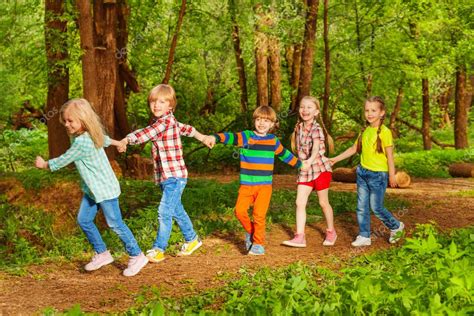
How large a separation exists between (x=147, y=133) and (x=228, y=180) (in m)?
9.19

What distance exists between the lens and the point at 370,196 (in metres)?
7.36

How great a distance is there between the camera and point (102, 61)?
11742mm

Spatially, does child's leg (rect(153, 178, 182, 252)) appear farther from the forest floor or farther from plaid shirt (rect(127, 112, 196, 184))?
the forest floor

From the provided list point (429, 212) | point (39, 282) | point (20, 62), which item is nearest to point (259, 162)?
point (39, 282)

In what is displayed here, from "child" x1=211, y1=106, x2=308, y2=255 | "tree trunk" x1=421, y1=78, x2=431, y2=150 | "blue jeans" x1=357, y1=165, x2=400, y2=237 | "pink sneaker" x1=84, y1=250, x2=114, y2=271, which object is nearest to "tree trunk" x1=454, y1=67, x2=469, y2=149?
"tree trunk" x1=421, y1=78, x2=431, y2=150

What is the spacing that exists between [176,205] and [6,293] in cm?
197

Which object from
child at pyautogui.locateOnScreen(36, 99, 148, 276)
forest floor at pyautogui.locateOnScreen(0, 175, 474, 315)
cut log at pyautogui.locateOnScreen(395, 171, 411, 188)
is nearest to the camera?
forest floor at pyautogui.locateOnScreen(0, 175, 474, 315)

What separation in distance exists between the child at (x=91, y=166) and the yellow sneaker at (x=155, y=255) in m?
0.28

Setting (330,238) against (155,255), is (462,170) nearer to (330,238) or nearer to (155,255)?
(330,238)

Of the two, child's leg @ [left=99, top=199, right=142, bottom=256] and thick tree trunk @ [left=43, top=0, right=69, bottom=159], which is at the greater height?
thick tree trunk @ [left=43, top=0, right=69, bottom=159]

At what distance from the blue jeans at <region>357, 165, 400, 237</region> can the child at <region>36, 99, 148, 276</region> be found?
280cm

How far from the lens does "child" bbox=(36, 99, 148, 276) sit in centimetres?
607

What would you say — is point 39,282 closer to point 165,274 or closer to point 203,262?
point 165,274

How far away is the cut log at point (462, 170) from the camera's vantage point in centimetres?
1746
